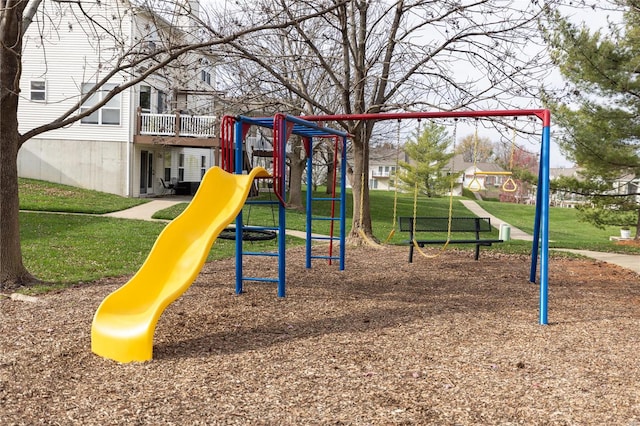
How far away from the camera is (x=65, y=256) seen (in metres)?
10.8

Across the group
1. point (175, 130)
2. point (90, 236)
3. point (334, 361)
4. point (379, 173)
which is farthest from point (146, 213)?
point (379, 173)

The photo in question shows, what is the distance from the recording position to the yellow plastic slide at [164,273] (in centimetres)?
520

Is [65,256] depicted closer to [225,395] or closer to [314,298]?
[314,298]

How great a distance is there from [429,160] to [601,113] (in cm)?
2728

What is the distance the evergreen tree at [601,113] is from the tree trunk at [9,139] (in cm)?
1190

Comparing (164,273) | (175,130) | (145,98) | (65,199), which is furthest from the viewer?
(145,98)

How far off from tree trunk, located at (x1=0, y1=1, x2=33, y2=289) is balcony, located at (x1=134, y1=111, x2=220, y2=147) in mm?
17110

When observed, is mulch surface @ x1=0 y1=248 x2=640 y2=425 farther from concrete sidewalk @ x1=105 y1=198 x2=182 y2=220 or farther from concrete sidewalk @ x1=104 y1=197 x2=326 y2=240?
concrete sidewalk @ x1=105 y1=198 x2=182 y2=220

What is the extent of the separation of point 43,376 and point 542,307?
17.0ft

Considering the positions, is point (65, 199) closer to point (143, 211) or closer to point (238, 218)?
point (143, 211)

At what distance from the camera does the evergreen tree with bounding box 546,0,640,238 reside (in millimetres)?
15945

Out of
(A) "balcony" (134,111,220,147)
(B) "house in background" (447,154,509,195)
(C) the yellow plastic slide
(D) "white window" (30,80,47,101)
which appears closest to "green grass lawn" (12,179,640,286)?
(C) the yellow plastic slide

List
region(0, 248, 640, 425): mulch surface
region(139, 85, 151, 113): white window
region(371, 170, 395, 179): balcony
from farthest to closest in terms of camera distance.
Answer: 1. region(371, 170, 395, 179): balcony
2. region(139, 85, 151, 113): white window
3. region(0, 248, 640, 425): mulch surface

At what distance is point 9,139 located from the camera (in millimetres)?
7711
